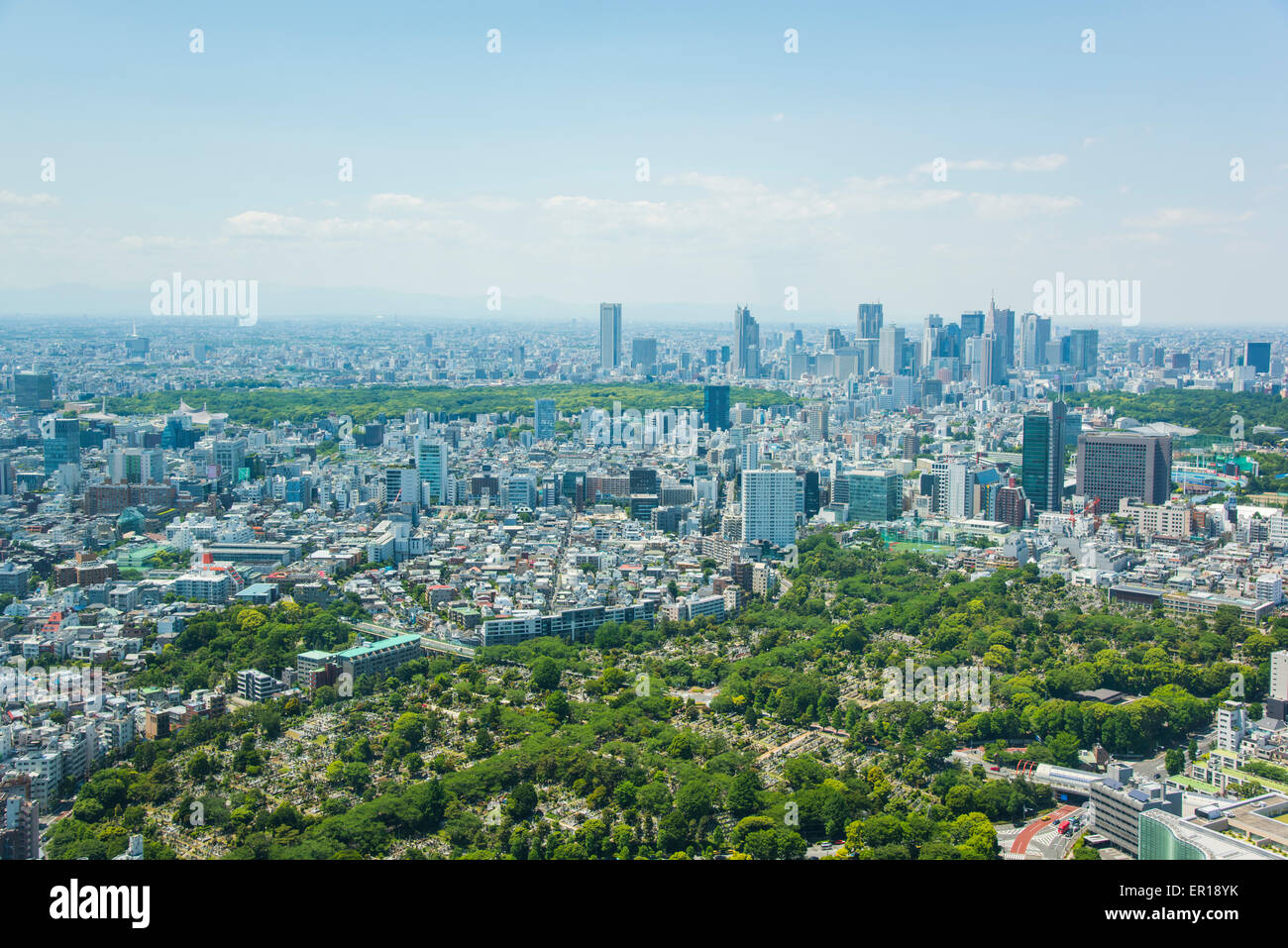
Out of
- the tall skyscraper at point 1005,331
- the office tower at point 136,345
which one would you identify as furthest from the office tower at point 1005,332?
the office tower at point 136,345

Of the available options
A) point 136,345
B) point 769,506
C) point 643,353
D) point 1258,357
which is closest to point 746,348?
point 643,353

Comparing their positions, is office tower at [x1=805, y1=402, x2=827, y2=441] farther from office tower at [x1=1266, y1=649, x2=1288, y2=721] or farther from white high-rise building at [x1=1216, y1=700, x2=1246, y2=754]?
white high-rise building at [x1=1216, y1=700, x2=1246, y2=754]

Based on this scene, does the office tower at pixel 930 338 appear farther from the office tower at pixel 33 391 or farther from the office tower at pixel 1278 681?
the office tower at pixel 1278 681

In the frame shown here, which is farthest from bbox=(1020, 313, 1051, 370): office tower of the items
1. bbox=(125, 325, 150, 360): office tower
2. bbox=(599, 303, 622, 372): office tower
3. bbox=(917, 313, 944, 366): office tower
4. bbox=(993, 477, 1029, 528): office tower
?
bbox=(125, 325, 150, 360): office tower

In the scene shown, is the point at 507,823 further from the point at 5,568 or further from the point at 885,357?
Result: the point at 885,357

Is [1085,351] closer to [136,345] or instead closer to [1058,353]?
[1058,353]
